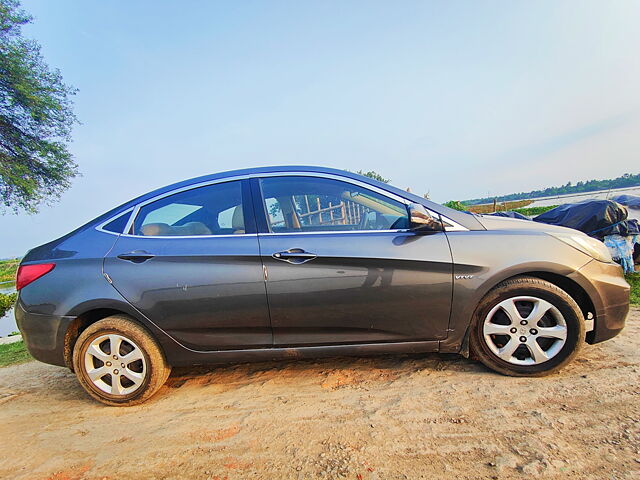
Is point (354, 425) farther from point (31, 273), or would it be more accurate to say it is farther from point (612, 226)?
point (612, 226)

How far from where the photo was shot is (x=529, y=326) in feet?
7.22

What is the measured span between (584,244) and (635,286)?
3.71 metres

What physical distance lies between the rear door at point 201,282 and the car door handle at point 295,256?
0.50 ft

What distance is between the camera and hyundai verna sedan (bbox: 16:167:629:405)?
2.17 meters

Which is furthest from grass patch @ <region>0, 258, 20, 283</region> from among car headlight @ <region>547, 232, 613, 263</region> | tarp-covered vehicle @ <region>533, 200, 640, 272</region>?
tarp-covered vehicle @ <region>533, 200, 640, 272</region>

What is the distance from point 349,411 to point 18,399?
2844 millimetres

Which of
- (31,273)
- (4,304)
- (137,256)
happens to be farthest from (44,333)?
(4,304)

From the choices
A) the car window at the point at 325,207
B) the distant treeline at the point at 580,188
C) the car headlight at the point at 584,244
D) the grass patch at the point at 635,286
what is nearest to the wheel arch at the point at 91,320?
the car window at the point at 325,207

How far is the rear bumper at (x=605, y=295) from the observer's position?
2.20 meters

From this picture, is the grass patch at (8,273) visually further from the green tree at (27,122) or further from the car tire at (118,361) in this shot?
the car tire at (118,361)

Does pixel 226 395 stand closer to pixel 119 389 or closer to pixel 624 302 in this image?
pixel 119 389

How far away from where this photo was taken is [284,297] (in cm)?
217

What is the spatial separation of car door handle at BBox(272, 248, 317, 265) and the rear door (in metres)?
0.15

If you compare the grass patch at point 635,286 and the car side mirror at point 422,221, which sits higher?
the car side mirror at point 422,221
